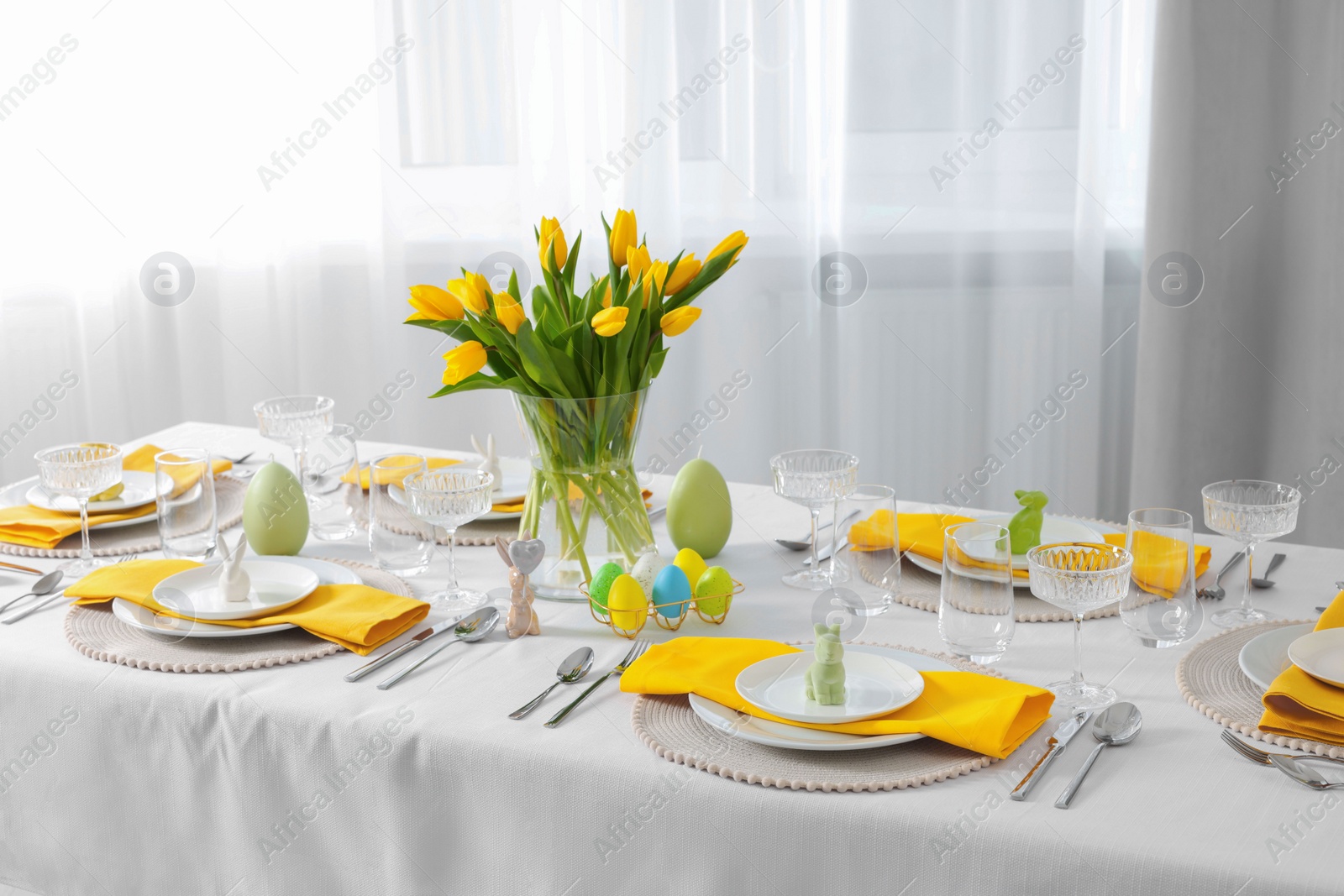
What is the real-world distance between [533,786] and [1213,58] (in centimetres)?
230

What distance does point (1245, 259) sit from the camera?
2680 mm

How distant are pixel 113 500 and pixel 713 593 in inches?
33.9

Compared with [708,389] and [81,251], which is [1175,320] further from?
[81,251]

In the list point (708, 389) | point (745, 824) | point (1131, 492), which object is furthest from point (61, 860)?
point (1131, 492)

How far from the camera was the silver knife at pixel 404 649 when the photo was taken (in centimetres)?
116

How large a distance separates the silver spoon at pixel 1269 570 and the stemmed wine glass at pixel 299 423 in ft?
3.77

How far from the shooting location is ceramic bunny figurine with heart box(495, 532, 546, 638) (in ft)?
4.13

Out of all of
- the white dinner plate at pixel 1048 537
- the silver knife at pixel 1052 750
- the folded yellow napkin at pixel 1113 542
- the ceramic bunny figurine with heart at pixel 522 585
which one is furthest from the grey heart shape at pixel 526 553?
the silver knife at pixel 1052 750

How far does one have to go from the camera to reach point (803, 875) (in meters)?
0.92

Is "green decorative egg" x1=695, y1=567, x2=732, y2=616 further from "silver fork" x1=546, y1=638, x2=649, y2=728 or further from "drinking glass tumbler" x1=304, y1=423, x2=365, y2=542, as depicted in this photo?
"drinking glass tumbler" x1=304, y1=423, x2=365, y2=542

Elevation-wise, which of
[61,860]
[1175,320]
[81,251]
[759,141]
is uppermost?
[759,141]

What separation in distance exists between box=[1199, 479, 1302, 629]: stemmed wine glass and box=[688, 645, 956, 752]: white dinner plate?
0.47 metres

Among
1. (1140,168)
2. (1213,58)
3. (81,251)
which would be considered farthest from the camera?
(81,251)

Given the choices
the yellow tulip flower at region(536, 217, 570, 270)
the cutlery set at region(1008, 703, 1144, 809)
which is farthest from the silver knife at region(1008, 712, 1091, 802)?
the yellow tulip flower at region(536, 217, 570, 270)
